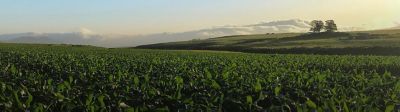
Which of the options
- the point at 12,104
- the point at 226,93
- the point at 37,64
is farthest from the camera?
the point at 37,64

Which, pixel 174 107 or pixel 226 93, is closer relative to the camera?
pixel 174 107

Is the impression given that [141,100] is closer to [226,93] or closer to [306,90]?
[226,93]

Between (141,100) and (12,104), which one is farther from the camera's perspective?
(141,100)

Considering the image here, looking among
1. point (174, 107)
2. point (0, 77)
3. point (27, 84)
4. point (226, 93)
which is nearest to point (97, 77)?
point (0, 77)

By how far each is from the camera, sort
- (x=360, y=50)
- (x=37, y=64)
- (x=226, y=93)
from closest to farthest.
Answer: (x=226, y=93) < (x=37, y=64) < (x=360, y=50)

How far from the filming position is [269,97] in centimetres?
1041

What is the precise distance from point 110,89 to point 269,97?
3712 millimetres

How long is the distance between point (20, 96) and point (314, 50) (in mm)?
66270

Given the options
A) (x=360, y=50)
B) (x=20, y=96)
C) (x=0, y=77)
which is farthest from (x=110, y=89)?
Result: (x=360, y=50)

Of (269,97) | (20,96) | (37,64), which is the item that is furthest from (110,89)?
(37,64)

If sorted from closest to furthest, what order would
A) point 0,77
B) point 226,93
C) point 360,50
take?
point 226,93
point 0,77
point 360,50

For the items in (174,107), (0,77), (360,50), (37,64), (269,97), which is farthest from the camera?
(360,50)

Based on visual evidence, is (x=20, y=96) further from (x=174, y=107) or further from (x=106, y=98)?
(x=174, y=107)

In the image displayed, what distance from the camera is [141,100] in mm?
10078
